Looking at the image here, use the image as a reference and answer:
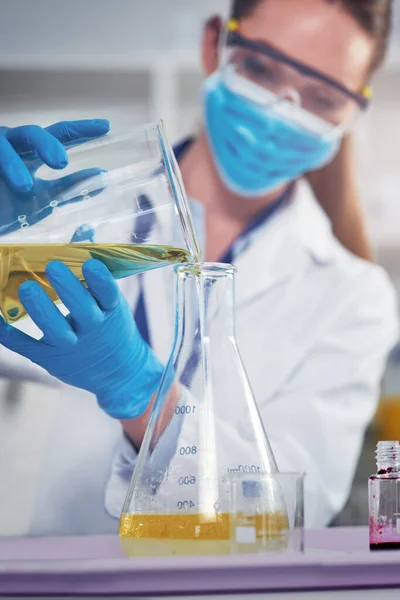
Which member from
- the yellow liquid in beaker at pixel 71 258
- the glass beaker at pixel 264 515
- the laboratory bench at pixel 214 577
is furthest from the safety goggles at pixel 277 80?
the laboratory bench at pixel 214 577

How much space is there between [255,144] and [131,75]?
369mm

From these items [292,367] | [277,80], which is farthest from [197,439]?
[277,80]

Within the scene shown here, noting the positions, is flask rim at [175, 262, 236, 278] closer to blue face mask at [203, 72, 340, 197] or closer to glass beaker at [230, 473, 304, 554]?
glass beaker at [230, 473, 304, 554]

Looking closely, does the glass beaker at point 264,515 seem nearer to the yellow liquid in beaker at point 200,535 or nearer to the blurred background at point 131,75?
the yellow liquid in beaker at point 200,535

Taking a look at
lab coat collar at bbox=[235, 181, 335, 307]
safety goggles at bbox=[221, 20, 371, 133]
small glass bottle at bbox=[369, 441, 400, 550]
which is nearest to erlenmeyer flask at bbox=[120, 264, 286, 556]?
small glass bottle at bbox=[369, 441, 400, 550]

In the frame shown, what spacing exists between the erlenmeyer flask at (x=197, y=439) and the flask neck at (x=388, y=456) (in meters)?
0.15

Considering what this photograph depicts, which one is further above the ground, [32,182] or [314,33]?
[314,33]

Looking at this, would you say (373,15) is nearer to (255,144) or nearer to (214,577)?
(255,144)

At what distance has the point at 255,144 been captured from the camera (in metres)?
1.87

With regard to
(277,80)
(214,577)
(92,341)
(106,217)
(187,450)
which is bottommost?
(214,577)

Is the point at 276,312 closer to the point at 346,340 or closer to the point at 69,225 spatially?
the point at 346,340

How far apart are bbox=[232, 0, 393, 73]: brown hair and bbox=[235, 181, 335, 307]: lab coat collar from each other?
15.1 inches

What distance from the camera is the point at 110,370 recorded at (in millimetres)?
1263

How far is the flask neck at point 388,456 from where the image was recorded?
1027 mm
